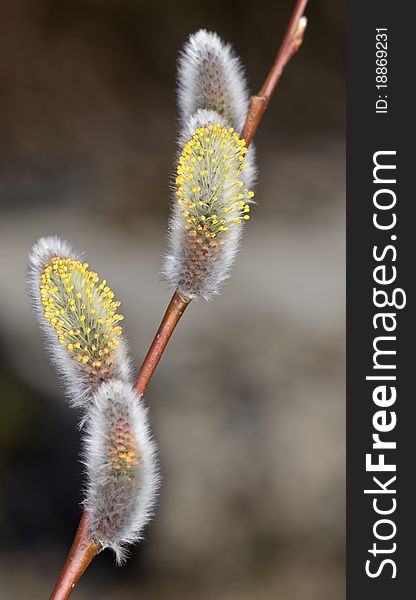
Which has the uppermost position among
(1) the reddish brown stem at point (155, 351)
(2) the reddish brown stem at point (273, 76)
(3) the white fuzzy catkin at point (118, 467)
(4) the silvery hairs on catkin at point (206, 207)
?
(2) the reddish brown stem at point (273, 76)

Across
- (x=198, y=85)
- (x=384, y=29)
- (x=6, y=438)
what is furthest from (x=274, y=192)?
(x=198, y=85)

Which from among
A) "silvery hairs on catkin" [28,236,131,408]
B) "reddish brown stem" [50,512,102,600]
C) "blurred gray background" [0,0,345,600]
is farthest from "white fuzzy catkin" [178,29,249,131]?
"blurred gray background" [0,0,345,600]

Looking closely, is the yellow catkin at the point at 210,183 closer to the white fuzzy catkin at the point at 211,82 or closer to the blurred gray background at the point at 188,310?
the white fuzzy catkin at the point at 211,82

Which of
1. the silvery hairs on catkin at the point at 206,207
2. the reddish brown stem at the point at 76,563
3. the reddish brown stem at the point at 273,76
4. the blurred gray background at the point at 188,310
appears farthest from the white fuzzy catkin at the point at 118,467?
the blurred gray background at the point at 188,310

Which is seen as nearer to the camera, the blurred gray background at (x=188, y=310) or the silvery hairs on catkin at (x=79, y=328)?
the silvery hairs on catkin at (x=79, y=328)

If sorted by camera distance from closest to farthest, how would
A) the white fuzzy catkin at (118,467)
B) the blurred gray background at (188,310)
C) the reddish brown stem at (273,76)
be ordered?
1. the white fuzzy catkin at (118,467)
2. the reddish brown stem at (273,76)
3. the blurred gray background at (188,310)

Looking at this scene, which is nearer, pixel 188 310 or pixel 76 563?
pixel 76 563

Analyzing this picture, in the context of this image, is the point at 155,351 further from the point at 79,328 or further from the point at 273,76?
the point at 273,76

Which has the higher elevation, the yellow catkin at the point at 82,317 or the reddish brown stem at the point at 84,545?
the yellow catkin at the point at 82,317

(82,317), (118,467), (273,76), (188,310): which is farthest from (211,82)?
(188,310)
